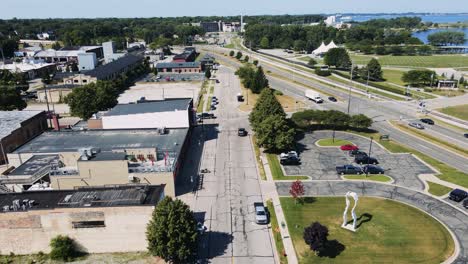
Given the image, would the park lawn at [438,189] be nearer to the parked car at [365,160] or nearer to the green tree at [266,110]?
the parked car at [365,160]

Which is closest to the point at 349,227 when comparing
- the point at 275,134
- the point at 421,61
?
the point at 275,134

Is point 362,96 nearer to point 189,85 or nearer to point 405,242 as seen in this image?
point 189,85

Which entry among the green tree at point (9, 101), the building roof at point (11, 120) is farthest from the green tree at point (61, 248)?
the green tree at point (9, 101)

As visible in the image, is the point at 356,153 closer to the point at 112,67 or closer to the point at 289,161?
the point at 289,161

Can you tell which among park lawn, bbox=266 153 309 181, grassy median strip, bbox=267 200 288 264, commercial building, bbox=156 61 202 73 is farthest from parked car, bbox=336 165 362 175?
commercial building, bbox=156 61 202 73

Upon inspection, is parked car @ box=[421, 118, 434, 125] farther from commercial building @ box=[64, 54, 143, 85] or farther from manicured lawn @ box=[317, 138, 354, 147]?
commercial building @ box=[64, 54, 143, 85]
